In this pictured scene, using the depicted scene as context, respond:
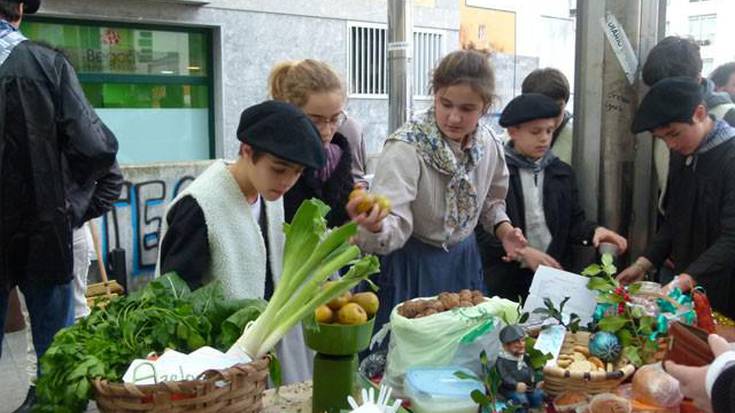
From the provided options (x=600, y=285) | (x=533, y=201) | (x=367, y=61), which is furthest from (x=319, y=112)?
(x=367, y=61)

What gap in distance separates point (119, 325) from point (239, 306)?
283 mm

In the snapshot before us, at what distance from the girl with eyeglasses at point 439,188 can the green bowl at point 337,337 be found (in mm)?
621

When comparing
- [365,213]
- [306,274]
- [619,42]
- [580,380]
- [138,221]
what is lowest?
[138,221]

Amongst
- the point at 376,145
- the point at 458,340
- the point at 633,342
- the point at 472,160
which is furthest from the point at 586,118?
the point at 376,145

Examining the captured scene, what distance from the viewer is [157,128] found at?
9.76 m

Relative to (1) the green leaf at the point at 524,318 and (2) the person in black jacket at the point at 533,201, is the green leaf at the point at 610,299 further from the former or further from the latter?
(2) the person in black jacket at the point at 533,201

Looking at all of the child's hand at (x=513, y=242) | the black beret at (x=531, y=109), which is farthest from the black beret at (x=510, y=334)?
the black beret at (x=531, y=109)

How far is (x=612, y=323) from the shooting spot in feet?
5.82

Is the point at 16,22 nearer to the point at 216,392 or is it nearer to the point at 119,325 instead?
the point at 119,325

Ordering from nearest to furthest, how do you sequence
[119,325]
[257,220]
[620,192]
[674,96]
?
[119,325], [257,220], [674,96], [620,192]

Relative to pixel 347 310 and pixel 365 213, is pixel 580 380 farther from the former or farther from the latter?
pixel 365 213

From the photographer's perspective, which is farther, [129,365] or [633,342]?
[633,342]

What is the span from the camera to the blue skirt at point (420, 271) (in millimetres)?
2488

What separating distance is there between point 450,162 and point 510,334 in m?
0.87
